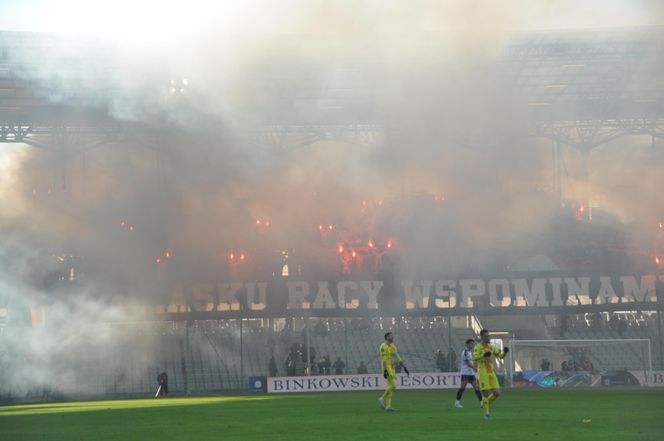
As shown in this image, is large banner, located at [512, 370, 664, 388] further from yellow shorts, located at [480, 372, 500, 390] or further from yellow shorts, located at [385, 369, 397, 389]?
yellow shorts, located at [480, 372, 500, 390]

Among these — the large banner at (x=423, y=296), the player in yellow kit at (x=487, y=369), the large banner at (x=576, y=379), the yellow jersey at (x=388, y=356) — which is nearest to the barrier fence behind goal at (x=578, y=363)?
the large banner at (x=576, y=379)

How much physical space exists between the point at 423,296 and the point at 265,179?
1282 cm

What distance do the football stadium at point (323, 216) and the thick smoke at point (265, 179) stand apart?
123 millimetres

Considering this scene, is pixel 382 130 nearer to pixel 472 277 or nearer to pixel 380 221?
pixel 380 221

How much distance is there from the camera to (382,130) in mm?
53625

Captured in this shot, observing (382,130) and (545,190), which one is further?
(545,190)

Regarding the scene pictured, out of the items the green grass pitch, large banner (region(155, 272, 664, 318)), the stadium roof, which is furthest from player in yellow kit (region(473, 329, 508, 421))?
large banner (region(155, 272, 664, 318))

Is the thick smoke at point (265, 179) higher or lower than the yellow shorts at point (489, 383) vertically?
higher

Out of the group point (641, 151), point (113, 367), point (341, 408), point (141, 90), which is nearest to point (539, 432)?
point (341, 408)

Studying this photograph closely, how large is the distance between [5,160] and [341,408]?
110 feet

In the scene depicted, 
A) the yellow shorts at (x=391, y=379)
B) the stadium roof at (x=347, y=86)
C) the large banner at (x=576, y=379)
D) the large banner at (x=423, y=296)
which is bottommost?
the large banner at (x=576, y=379)

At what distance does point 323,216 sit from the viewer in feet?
180

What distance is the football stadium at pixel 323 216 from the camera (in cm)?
4097

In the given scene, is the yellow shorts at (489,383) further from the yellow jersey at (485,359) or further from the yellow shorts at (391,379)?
the yellow shorts at (391,379)
